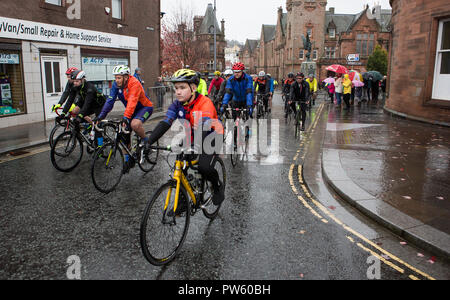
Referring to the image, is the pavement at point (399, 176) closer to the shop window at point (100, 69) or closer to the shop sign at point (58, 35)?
the shop sign at point (58, 35)

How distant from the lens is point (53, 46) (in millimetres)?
14883

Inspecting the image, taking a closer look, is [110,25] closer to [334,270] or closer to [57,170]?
[57,170]

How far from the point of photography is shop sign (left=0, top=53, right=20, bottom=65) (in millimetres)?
12803

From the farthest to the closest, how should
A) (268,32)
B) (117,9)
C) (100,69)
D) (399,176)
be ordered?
(268,32) < (117,9) < (100,69) < (399,176)

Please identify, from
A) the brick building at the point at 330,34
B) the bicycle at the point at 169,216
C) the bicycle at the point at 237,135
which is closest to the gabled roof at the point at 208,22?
the brick building at the point at 330,34

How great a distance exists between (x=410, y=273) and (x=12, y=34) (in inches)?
553

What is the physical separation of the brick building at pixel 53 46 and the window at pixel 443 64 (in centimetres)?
1420

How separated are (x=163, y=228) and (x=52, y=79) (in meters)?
13.5

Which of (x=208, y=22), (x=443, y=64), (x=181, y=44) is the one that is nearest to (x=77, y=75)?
(x=443, y=64)

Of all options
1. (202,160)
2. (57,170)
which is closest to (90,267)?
(202,160)

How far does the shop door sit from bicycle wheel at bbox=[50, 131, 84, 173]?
8.19 meters

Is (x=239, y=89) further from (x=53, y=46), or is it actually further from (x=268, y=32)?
(x=268, y=32)

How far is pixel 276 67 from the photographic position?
8631 cm

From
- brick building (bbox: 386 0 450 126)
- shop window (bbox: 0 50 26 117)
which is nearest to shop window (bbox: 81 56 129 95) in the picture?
shop window (bbox: 0 50 26 117)
